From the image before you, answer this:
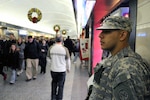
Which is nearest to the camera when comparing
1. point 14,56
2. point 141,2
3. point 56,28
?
point 141,2

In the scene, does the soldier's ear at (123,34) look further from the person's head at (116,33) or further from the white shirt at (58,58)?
the white shirt at (58,58)

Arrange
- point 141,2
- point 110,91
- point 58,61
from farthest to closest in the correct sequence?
point 58,61, point 141,2, point 110,91

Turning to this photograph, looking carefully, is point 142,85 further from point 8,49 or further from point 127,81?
point 8,49

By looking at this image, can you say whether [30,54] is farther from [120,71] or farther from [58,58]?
[120,71]

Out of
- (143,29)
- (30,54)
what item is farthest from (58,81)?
(143,29)

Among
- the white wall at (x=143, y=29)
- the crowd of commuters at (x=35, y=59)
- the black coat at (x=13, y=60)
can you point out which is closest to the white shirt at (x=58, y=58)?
the crowd of commuters at (x=35, y=59)

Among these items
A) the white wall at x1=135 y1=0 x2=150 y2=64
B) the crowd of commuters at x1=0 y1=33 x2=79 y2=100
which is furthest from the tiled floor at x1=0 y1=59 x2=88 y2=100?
the white wall at x1=135 y1=0 x2=150 y2=64

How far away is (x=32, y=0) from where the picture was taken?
21.0 meters

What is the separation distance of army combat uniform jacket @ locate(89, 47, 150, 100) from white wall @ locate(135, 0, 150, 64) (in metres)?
0.52

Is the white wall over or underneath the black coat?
over

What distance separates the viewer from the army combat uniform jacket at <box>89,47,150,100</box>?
149 centimetres

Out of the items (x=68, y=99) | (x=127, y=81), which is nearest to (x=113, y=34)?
(x=127, y=81)

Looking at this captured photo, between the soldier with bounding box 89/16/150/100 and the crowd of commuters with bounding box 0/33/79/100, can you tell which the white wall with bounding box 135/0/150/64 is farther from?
the crowd of commuters with bounding box 0/33/79/100

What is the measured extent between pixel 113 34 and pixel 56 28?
2442cm
